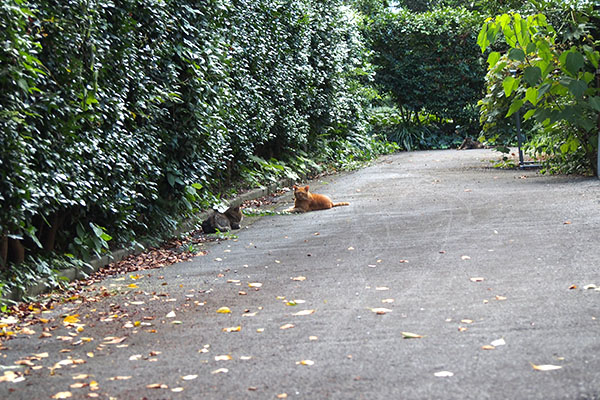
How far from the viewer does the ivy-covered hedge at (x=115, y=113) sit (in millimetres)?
5492

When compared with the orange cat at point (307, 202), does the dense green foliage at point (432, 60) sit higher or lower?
higher

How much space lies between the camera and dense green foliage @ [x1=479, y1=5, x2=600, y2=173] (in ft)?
37.4

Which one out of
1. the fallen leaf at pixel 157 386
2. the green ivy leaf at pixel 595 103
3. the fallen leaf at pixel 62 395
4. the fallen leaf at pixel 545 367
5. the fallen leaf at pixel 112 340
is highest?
the green ivy leaf at pixel 595 103

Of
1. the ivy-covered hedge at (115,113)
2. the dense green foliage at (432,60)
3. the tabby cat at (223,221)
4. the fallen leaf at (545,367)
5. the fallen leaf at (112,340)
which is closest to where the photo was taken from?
the fallen leaf at (545,367)

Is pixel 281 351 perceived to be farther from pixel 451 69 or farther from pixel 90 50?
pixel 451 69

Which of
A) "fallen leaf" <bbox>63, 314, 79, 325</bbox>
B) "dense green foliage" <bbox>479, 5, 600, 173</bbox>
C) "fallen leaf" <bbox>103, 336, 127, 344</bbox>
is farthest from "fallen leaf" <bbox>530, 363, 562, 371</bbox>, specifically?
"dense green foliage" <bbox>479, 5, 600, 173</bbox>

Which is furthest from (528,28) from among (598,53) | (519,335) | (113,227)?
(519,335)

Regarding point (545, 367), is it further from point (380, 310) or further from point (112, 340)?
point (112, 340)

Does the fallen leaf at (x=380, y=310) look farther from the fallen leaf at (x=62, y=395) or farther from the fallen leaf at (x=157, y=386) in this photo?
the fallen leaf at (x=62, y=395)

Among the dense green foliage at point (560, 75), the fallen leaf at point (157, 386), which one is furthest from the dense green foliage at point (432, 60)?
the fallen leaf at point (157, 386)

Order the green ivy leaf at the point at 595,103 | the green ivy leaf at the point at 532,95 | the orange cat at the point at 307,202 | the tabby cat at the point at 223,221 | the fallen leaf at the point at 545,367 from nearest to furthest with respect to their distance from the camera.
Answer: the fallen leaf at the point at 545,367, the tabby cat at the point at 223,221, the orange cat at the point at 307,202, the green ivy leaf at the point at 595,103, the green ivy leaf at the point at 532,95

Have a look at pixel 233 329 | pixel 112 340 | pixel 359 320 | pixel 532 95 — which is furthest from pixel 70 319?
pixel 532 95

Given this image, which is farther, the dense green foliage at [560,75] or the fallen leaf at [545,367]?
the dense green foliage at [560,75]

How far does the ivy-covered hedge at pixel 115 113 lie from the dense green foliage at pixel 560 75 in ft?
14.1
